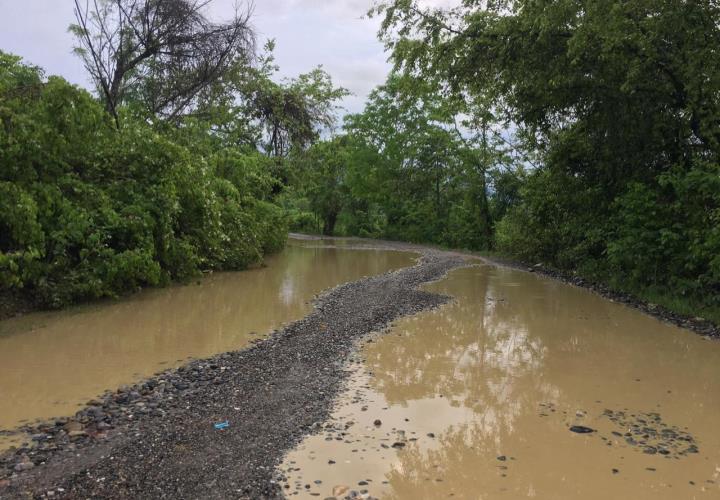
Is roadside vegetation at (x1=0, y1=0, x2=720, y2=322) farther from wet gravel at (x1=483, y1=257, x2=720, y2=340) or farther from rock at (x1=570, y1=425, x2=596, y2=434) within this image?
rock at (x1=570, y1=425, x2=596, y2=434)

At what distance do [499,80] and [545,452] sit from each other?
38.9 feet

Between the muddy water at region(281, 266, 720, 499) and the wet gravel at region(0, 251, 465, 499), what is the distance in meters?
0.31

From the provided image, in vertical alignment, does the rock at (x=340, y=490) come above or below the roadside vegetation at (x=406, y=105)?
below

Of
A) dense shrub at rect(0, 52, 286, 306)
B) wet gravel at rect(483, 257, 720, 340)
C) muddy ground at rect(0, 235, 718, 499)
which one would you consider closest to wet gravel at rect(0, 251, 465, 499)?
muddy ground at rect(0, 235, 718, 499)

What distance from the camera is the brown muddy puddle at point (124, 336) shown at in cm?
607

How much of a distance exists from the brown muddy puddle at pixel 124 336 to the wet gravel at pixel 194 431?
57 cm

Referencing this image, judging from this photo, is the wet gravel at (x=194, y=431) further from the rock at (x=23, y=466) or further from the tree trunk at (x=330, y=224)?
the tree trunk at (x=330, y=224)

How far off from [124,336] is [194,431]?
176 inches

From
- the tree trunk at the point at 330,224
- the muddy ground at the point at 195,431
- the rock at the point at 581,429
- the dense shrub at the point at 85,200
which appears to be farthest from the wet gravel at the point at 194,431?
the tree trunk at the point at 330,224

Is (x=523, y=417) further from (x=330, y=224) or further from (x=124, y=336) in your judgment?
(x=330, y=224)

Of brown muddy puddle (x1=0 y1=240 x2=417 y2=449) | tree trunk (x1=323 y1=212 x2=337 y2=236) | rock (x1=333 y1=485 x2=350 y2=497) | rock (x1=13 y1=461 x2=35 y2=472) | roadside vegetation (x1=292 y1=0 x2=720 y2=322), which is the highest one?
roadside vegetation (x1=292 y1=0 x2=720 y2=322)

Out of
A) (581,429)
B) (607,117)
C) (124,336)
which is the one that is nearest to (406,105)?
(607,117)

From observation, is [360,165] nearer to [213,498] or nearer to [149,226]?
[149,226]

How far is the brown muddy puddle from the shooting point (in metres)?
6.07
